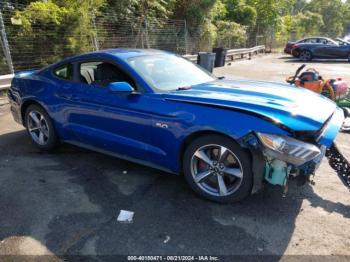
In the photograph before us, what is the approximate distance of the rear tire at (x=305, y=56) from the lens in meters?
20.5

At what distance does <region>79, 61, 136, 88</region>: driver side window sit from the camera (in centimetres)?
406

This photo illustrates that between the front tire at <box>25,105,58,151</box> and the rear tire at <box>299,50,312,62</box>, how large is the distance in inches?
748

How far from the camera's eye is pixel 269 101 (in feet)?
11.1

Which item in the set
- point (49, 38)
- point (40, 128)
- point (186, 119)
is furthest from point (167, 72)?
point (49, 38)

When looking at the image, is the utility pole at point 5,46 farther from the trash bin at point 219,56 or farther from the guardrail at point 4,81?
the trash bin at point 219,56

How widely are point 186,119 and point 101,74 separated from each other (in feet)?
4.96

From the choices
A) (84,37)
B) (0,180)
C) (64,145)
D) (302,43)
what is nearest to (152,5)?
(84,37)

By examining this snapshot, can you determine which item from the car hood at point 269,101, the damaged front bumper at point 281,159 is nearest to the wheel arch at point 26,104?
the car hood at point 269,101

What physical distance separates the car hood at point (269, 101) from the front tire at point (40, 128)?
2.11 m

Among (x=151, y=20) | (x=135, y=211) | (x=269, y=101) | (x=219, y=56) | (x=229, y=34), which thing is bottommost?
(x=219, y=56)

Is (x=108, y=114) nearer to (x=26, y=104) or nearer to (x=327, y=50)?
(x=26, y=104)

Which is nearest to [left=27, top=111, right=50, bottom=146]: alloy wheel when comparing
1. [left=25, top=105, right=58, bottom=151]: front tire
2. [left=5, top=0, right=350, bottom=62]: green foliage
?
[left=25, top=105, right=58, bottom=151]: front tire

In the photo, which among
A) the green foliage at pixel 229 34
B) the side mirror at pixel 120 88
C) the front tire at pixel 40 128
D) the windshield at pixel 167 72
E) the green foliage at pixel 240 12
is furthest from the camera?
the green foliage at pixel 240 12

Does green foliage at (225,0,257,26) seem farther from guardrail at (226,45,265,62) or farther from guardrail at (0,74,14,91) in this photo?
guardrail at (0,74,14,91)
